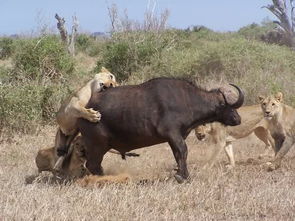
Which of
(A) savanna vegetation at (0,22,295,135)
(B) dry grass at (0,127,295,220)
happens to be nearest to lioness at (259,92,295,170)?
(B) dry grass at (0,127,295,220)

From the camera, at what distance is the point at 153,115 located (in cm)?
869

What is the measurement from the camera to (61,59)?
18.7 m

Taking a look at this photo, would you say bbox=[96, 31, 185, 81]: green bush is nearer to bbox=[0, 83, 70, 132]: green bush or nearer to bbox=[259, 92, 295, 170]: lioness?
bbox=[0, 83, 70, 132]: green bush

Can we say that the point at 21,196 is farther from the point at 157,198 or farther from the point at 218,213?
the point at 218,213

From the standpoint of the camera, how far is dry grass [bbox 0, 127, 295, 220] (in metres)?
6.74

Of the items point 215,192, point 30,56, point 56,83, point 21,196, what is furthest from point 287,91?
point 21,196

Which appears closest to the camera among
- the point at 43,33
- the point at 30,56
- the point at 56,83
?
the point at 56,83

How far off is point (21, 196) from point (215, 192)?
2289mm

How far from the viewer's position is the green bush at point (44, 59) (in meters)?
18.2

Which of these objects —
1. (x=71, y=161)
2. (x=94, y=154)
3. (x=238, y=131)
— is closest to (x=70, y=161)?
(x=71, y=161)

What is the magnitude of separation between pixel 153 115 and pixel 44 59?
10328 mm

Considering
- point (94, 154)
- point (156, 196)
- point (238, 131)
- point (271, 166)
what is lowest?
point (271, 166)

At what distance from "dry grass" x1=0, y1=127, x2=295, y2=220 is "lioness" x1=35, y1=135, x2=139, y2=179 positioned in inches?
10.8

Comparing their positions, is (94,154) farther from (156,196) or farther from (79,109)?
(156,196)
